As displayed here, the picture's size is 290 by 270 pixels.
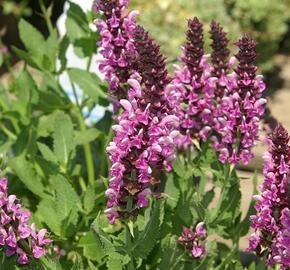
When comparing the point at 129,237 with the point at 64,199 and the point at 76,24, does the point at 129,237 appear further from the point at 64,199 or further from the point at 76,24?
the point at 76,24

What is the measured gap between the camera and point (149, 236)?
183cm

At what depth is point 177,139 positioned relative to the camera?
7.10 ft

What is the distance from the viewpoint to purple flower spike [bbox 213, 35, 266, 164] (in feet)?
6.31

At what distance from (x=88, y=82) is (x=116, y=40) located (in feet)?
2.37

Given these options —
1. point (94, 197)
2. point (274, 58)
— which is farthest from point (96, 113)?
point (274, 58)

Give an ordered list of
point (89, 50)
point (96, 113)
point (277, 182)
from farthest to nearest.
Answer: point (96, 113) < point (89, 50) < point (277, 182)

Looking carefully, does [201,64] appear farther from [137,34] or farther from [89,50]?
[89,50]

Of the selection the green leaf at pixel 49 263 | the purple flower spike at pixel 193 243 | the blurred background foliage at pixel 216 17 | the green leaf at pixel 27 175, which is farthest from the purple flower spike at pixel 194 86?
the blurred background foliage at pixel 216 17

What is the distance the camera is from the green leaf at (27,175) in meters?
2.63

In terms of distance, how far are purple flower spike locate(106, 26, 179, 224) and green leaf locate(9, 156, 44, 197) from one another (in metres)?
0.94

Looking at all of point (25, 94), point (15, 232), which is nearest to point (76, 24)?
point (25, 94)

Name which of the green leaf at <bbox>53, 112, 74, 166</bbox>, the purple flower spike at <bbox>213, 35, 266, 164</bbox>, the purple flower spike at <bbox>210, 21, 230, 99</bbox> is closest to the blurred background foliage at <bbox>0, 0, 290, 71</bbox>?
the green leaf at <bbox>53, 112, 74, 166</bbox>

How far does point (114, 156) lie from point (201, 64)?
0.55 meters

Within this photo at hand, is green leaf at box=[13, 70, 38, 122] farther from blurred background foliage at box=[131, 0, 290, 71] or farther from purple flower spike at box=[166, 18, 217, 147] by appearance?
blurred background foliage at box=[131, 0, 290, 71]
